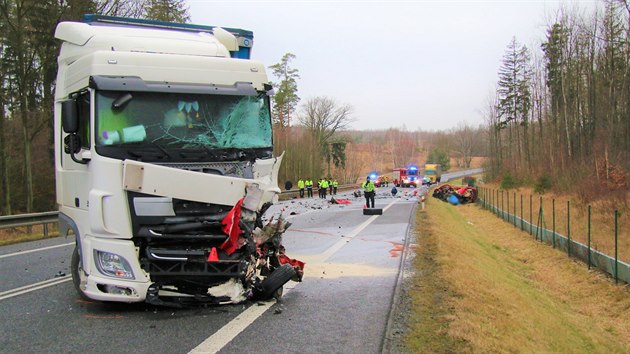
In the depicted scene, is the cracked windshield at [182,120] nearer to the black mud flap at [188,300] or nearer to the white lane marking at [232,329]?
the black mud flap at [188,300]

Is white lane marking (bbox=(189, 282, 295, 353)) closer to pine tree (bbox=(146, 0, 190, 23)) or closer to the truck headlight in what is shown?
the truck headlight

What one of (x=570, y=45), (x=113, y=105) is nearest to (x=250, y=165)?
(x=113, y=105)

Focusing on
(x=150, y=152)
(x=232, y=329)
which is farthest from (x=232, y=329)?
(x=150, y=152)

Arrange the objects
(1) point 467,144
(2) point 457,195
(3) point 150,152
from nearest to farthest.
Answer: (3) point 150,152
(2) point 457,195
(1) point 467,144

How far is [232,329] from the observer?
A: 5270 millimetres

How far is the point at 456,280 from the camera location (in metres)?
8.04

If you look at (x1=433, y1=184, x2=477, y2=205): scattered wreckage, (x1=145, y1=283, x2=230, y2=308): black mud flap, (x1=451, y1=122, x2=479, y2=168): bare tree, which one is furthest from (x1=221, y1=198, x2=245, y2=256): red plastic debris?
(x1=451, y1=122, x2=479, y2=168): bare tree

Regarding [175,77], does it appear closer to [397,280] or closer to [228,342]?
[228,342]

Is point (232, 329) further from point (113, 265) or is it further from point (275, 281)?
point (113, 265)

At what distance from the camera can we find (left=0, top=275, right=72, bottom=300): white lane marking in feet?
22.6

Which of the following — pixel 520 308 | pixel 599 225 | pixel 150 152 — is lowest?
pixel 599 225

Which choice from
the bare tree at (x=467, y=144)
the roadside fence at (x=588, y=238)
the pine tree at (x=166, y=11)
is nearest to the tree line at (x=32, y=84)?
the pine tree at (x=166, y=11)

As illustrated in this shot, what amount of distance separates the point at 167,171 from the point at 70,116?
1.33m

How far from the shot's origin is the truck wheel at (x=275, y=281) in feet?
20.7
